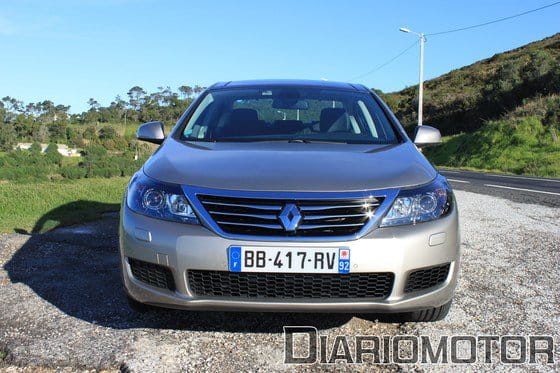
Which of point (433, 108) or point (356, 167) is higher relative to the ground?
point (356, 167)

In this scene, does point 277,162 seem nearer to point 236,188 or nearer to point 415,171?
point 236,188

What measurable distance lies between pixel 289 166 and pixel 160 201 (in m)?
0.69

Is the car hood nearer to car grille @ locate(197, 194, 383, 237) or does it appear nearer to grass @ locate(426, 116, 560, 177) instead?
car grille @ locate(197, 194, 383, 237)

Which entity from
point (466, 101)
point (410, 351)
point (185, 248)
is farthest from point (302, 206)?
point (466, 101)

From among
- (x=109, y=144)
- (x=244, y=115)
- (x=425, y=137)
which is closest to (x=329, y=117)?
(x=244, y=115)

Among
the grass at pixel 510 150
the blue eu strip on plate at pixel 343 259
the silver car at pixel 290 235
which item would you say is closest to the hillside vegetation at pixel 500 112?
the grass at pixel 510 150

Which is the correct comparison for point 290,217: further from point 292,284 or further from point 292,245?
point 292,284

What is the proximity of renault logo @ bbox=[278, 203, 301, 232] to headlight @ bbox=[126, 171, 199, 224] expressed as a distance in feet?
1.38

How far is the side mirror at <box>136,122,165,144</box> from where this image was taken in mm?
3935

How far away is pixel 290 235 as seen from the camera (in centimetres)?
255

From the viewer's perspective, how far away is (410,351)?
282cm

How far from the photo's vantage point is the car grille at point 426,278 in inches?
106

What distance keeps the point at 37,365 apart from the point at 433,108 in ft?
166

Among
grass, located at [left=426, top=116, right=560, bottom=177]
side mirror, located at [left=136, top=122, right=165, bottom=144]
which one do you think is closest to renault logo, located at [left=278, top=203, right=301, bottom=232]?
side mirror, located at [left=136, top=122, right=165, bottom=144]
